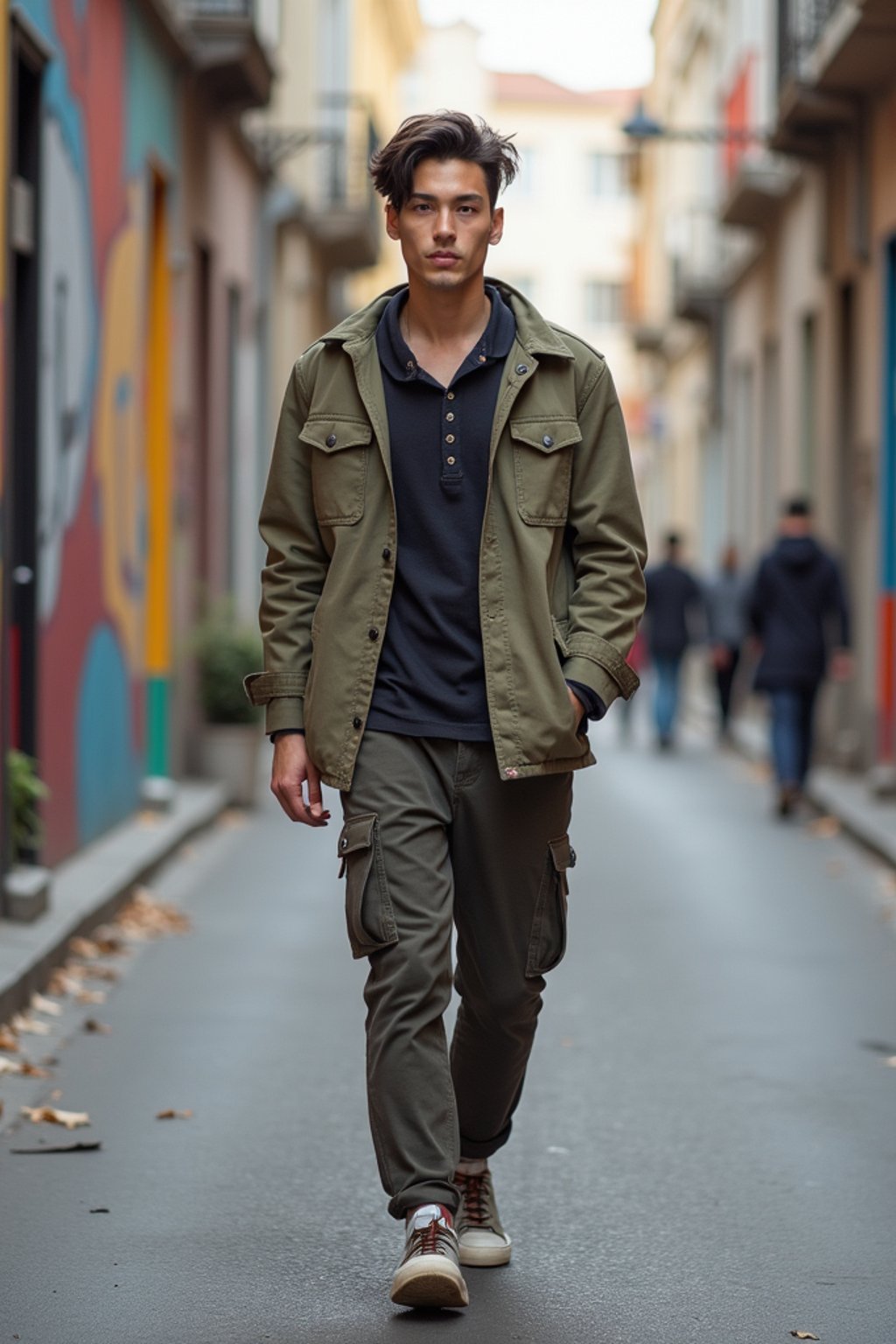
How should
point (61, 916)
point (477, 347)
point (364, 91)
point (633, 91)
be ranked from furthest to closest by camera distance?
point (633, 91)
point (364, 91)
point (61, 916)
point (477, 347)

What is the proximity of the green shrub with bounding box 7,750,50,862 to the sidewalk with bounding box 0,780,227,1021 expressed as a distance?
0.76 ft

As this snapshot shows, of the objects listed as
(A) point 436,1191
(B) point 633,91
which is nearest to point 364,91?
(A) point 436,1191

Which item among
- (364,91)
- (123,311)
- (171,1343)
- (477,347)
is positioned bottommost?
(171,1343)

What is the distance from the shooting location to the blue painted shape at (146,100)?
12547 mm

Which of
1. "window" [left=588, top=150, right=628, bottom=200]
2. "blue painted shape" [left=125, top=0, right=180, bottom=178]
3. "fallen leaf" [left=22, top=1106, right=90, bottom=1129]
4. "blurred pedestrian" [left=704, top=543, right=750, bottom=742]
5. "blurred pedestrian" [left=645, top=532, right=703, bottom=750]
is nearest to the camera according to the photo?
"fallen leaf" [left=22, top=1106, right=90, bottom=1129]

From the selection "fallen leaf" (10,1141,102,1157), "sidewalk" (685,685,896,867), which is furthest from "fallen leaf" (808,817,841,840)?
"fallen leaf" (10,1141,102,1157)

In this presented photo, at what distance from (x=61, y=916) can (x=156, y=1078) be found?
210 cm

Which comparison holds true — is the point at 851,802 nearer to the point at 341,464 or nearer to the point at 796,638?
the point at 796,638

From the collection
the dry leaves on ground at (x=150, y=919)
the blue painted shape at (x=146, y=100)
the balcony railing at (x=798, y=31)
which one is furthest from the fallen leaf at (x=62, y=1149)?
the balcony railing at (x=798, y=31)

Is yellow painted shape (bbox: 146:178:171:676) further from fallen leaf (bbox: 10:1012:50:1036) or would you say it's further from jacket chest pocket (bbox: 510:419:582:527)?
jacket chest pocket (bbox: 510:419:582:527)

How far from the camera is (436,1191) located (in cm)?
444

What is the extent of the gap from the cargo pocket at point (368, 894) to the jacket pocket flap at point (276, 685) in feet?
1.09

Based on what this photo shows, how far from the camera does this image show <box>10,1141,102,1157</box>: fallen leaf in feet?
19.2

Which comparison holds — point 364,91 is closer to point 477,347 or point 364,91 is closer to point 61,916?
point 61,916
